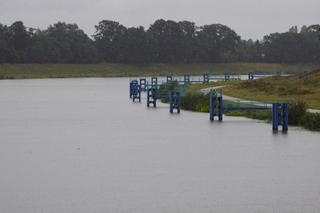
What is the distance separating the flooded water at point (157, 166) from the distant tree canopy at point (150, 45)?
102 metres

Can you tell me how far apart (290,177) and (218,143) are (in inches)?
340

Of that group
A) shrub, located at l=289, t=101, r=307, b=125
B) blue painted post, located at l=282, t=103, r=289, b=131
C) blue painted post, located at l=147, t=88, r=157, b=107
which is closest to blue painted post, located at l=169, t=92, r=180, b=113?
blue painted post, located at l=147, t=88, r=157, b=107

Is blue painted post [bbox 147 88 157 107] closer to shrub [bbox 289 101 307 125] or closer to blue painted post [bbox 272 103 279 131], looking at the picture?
shrub [bbox 289 101 307 125]

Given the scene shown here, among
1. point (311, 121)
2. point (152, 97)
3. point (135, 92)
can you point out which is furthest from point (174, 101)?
point (135, 92)

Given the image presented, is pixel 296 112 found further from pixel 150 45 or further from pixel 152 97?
pixel 150 45

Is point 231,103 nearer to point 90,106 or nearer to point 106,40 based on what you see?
point 90,106

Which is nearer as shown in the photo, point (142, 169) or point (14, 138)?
point (142, 169)

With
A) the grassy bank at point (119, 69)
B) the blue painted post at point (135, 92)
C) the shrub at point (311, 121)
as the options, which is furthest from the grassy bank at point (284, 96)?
the grassy bank at point (119, 69)

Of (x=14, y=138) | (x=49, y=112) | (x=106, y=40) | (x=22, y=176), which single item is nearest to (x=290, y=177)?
(x=22, y=176)

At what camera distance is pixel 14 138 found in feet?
118

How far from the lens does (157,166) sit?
88.3ft

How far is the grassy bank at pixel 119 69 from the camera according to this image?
5443 inches

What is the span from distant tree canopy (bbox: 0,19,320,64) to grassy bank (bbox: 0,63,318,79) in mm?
2377

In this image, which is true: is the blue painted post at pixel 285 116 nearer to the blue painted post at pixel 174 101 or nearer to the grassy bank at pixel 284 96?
the grassy bank at pixel 284 96
